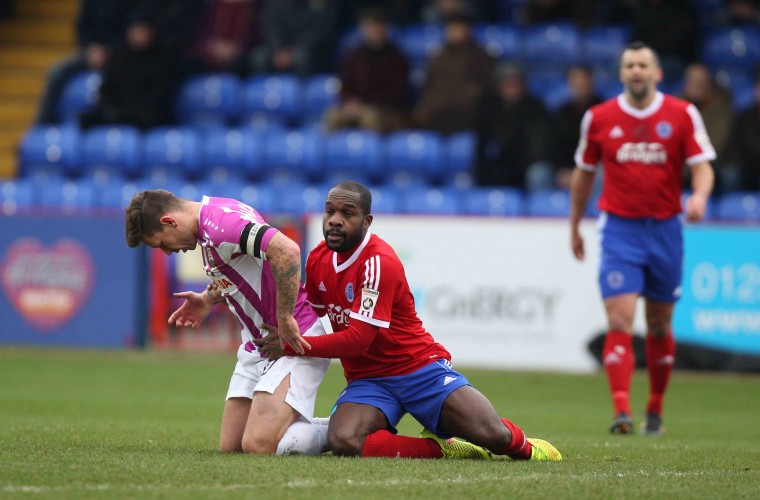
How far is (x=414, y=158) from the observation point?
16.2 metres

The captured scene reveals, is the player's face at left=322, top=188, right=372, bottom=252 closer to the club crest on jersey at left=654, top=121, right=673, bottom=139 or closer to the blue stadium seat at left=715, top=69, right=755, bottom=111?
the club crest on jersey at left=654, top=121, right=673, bottom=139

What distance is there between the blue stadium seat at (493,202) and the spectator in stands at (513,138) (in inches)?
11.7

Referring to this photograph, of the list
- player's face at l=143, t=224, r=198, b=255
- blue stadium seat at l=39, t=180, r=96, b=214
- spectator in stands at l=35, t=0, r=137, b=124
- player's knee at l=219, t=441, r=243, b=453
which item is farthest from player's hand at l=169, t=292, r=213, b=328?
spectator in stands at l=35, t=0, r=137, b=124

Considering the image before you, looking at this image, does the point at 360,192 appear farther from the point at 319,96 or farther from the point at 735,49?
the point at 319,96

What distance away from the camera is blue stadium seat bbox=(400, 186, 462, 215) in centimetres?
1504

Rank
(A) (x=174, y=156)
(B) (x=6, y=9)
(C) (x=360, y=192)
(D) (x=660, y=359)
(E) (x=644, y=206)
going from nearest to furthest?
(C) (x=360, y=192)
(E) (x=644, y=206)
(D) (x=660, y=359)
(A) (x=174, y=156)
(B) (x=6, y=9)

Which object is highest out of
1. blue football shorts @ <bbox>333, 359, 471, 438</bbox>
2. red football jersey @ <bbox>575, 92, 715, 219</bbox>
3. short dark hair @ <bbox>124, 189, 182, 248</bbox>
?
red football jersey @ <bbox>575, 92, 715, 219</bbox>

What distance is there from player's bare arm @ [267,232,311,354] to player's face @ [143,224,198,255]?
47cm

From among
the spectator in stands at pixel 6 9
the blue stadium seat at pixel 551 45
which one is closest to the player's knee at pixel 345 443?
the blue stadium seat at pixel 551 45

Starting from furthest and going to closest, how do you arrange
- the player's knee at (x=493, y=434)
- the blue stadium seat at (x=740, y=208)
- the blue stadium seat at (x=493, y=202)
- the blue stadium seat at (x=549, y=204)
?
the blue stadium seat at (x=493, y=202)
the blue stadium seat at (x=549, y=204)
the blue stadium seat at (x=740, y=208)
the player's knee at (x=493, y=434)

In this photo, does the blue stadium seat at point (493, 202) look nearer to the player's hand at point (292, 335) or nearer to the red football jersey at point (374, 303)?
the red football jersey at point (374, 303)

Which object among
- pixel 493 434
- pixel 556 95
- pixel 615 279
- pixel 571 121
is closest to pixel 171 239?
pixel 493 434

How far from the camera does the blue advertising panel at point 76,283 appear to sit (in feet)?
47.7

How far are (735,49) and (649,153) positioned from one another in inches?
329
